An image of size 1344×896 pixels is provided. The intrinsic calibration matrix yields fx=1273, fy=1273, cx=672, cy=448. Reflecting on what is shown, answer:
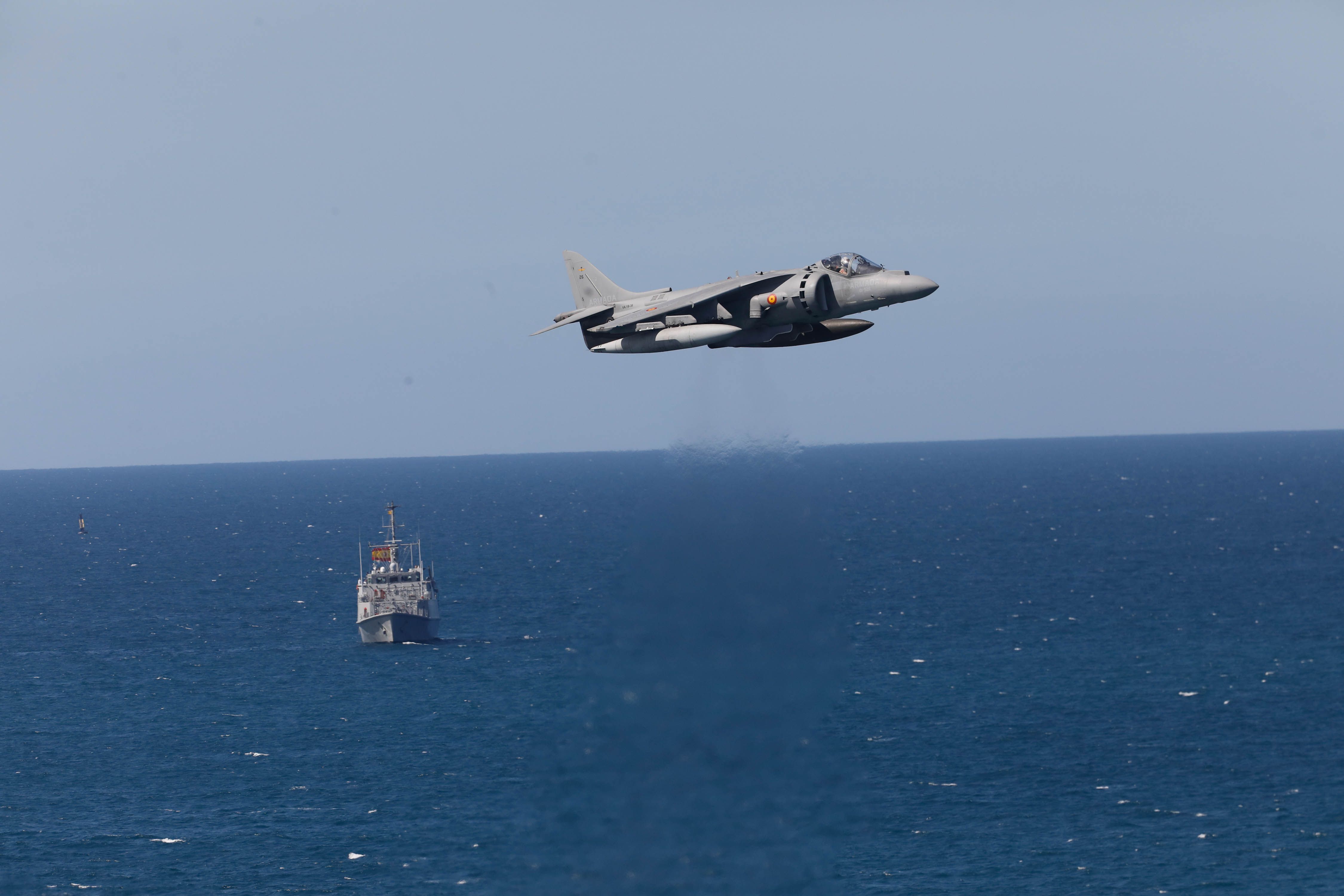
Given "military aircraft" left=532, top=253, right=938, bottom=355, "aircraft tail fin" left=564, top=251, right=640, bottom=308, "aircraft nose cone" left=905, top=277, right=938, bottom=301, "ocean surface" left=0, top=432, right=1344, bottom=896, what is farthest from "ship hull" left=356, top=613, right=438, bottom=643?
"aircraft nose cone" left=905, top=277, right=938, bottom=301

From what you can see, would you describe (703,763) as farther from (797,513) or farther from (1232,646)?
(1232,646)

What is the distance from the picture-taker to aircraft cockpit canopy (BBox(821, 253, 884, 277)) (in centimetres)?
4828

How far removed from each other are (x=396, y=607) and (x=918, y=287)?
12205 cm

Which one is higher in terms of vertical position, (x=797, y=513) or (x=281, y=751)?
(x=797, y=513)

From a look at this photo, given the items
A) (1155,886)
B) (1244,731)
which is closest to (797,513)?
(1155,886)

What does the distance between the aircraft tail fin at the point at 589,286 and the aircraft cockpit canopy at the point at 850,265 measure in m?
10.4

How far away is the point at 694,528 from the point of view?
67375mm

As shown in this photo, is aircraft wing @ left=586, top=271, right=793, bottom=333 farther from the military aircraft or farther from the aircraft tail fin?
the aircraft tail fin

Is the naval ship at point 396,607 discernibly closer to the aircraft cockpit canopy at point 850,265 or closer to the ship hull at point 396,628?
the ship hull at point 396,628

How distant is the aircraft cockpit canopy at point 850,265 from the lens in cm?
4828

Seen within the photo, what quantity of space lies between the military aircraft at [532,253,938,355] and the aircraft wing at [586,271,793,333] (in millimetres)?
35

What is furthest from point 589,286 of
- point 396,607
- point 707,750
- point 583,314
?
point 396,607

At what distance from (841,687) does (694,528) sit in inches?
2768

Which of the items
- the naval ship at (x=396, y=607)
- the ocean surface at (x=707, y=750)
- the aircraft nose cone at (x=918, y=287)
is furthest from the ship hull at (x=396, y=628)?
the aircraft nose cone at (x=918, y=287)
